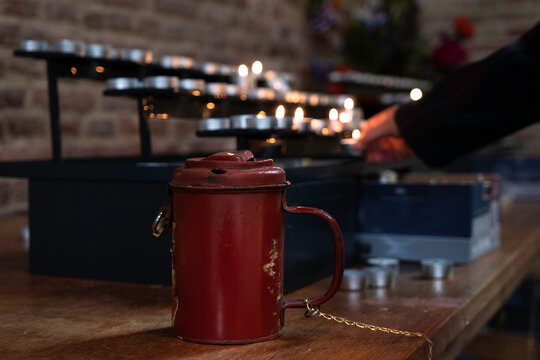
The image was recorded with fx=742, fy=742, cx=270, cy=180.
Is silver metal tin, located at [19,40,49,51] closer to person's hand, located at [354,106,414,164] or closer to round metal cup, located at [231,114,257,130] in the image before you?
round metal cup, located at [231,114,257,130]

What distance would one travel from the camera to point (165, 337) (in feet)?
2.84

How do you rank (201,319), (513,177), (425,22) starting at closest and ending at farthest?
(201,319), (513,177), (425,22)

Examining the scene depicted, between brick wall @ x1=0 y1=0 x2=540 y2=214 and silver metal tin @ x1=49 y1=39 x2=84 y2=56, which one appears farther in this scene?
brick wall @ x1=0 y1=0 x2=540 y2=214

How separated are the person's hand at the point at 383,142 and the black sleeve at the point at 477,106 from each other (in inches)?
1.3

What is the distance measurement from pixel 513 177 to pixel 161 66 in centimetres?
221

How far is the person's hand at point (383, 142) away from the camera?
1.54m

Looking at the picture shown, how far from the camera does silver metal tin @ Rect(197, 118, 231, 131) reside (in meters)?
1.18

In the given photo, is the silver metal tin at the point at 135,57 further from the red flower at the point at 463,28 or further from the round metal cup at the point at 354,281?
the red flower at the point at 463,28

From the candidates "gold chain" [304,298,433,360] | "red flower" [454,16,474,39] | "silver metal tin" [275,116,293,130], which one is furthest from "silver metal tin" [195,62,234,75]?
"red flower" [454,16,474,39]

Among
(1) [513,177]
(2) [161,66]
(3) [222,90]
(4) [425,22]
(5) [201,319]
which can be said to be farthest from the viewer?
(4) [425,22]

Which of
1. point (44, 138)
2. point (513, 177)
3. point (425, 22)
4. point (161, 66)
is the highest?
point (425, 22)

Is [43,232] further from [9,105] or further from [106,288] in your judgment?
[9,105]

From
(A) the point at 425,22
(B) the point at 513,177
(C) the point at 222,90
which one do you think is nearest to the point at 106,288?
(C) the point at 222,90

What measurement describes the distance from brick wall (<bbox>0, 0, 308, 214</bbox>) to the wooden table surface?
0.79 metres
